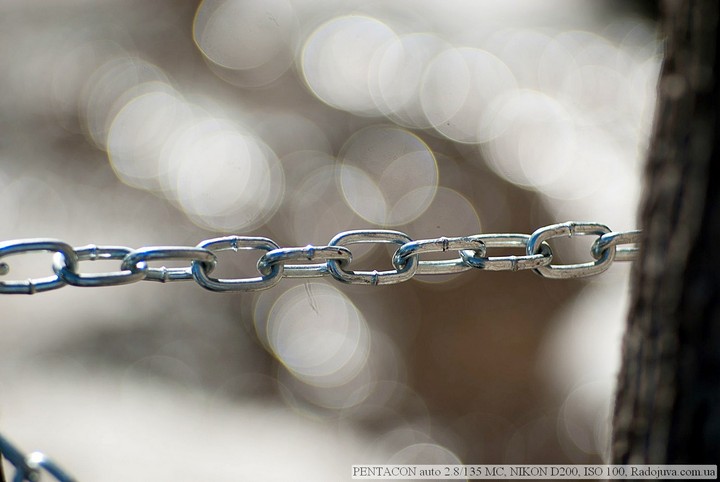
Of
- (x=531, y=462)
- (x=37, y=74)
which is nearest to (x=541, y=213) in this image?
(x=531, y=462)

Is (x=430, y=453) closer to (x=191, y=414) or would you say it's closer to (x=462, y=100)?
(x=191, y=414)

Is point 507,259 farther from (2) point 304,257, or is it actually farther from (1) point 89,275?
(1) point 89,275

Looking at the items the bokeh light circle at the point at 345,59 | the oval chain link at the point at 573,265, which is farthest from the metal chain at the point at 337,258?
the bokeh light circle at the point at 345,59

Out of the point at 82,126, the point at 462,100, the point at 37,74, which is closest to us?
the point at 462,100

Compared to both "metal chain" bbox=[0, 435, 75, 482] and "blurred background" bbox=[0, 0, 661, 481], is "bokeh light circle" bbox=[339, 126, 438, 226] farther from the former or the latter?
"metal chain" bbox=[0, 435, 75, 482]

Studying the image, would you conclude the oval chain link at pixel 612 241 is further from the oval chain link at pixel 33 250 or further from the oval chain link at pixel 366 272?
the oval chain link at pixel 33 250

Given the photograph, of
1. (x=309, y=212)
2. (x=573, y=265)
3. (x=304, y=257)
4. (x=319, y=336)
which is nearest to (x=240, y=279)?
(x=304, y=257)
